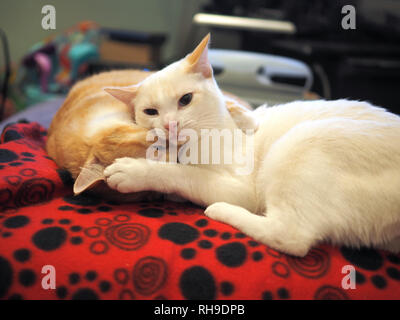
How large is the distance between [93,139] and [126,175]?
0.18 meters

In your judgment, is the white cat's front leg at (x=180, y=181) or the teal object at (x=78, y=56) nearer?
the white cat's front leg at (x=180, y=181)

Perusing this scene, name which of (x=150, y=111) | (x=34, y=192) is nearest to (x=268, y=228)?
(x=150, y=111)

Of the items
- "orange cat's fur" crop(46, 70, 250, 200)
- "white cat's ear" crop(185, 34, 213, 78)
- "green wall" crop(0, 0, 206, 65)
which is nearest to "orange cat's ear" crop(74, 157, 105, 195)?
"orange cat's fur" crop(46, 70, 250, 200)

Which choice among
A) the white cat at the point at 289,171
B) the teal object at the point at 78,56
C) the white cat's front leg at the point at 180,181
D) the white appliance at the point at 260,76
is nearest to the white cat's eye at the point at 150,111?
the white cat at the point at 289,171

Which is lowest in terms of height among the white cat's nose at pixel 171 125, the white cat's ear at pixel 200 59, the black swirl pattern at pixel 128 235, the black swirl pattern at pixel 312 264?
the black swirl pattern at pixel 312 264

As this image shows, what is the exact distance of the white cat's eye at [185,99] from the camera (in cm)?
93

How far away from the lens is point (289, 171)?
81cm

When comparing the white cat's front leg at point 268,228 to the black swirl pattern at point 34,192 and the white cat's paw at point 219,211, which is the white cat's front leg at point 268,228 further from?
the black swirl pattern at point 34,192

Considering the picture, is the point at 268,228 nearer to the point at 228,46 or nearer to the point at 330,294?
→ the point at 330,294

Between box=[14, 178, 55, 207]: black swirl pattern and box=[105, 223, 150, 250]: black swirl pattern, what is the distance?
27 cm

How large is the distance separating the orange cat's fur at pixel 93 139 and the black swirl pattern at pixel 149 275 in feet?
0.90

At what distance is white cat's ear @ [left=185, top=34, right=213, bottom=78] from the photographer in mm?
937

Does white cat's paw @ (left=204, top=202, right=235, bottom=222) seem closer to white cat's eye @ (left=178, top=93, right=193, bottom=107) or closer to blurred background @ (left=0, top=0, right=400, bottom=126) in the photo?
white cat's eye @ (left=178, top=93, right=193, bottom=107)

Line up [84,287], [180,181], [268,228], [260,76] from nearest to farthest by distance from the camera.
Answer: [84,287] < [268,228] < [180,181] < [260,76]
